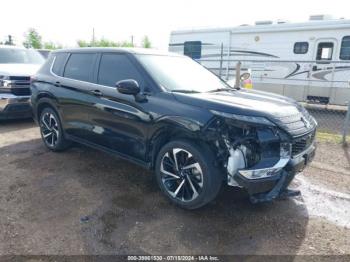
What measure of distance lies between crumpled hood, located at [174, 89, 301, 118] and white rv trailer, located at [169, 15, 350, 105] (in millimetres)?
6623

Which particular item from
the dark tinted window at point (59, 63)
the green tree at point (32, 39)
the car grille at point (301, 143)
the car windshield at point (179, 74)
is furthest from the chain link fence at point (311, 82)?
the green tree at point (32, 39)

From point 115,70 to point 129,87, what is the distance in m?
0.73

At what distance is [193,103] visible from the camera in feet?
11.4

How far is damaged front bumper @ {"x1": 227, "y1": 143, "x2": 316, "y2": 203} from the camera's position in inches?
123

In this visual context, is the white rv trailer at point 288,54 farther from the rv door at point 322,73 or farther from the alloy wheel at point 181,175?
the alloy wheel at point 181,175

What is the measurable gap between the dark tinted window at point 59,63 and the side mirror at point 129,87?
78.3 inches

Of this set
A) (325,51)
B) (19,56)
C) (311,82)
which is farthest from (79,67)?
(325,51)

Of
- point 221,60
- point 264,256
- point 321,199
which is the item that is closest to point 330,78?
point 221,60

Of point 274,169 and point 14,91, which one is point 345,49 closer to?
point 274,169

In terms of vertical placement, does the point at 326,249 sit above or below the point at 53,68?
below

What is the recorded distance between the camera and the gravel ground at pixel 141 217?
3.02 metres

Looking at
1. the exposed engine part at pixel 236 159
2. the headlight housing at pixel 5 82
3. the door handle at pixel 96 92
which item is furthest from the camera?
the headlight housing at pixel 5 82

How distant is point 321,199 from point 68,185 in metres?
3.35

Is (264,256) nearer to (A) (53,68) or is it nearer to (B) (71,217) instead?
(B) (71,217)
